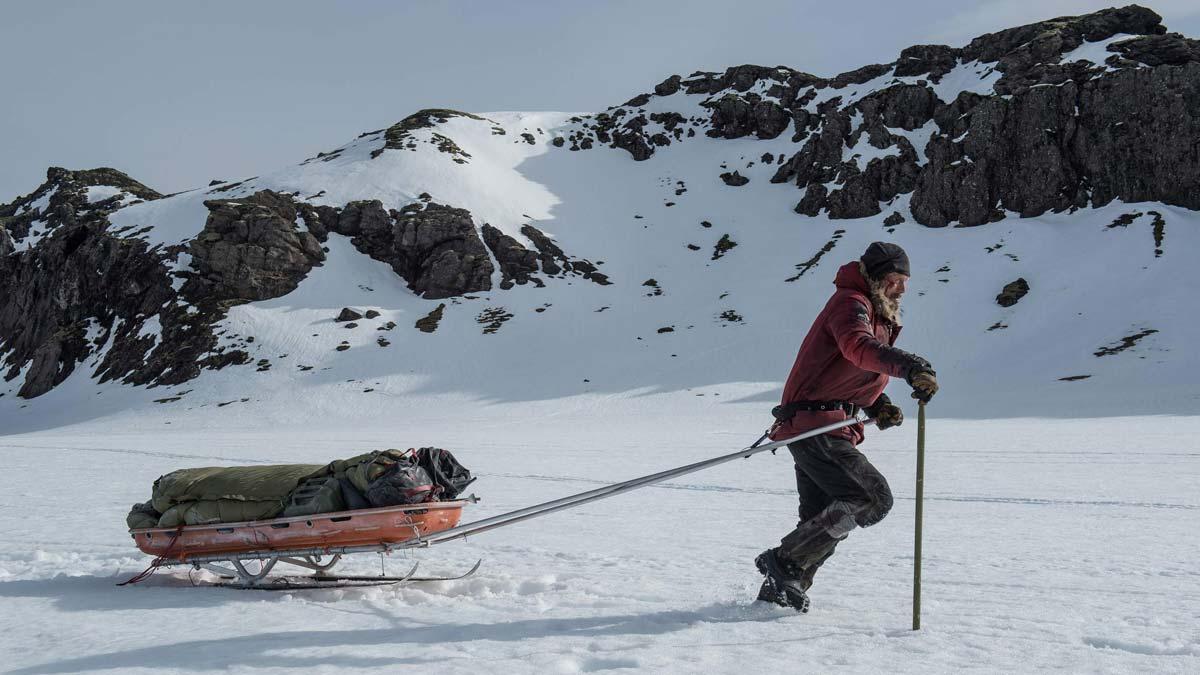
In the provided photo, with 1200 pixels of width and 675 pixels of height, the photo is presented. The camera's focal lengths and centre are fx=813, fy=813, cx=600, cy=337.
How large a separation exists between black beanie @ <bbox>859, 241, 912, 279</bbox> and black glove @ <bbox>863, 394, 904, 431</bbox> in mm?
802

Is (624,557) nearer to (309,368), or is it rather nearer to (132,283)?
(309,368)

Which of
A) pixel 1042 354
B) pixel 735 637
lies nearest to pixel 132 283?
pixel 1042 354

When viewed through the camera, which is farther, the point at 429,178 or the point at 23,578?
the point at 429,178

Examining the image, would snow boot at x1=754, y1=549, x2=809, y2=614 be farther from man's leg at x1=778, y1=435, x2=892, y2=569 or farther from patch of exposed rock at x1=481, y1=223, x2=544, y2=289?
patch of exposed rock at x1=481, y1=223, x2=544, y2=289

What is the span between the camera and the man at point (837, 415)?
4891 millimetres

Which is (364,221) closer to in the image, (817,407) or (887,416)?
(817,407)

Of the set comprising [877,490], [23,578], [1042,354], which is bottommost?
[23,578]

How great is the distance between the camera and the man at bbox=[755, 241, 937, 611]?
4.89 meters

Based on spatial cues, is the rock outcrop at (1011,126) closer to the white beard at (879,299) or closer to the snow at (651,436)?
the snow at (651,436)

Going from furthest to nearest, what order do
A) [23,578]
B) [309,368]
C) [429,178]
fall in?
[429,178] < [309,368] < [23,578]

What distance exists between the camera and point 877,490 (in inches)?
192

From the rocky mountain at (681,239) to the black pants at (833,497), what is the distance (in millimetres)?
38807

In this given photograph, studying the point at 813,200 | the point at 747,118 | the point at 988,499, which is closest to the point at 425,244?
the point at 813,200

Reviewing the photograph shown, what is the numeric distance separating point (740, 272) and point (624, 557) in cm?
5532
